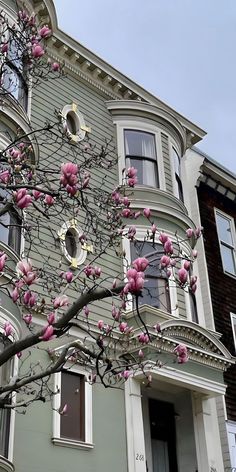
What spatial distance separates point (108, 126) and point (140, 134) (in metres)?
0.92

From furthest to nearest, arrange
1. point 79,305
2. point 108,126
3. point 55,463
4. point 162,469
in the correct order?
Answer: 1. point 108,126
2. point 162,469
3. point 55,463
4. point 79,305

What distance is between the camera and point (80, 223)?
13.9 m

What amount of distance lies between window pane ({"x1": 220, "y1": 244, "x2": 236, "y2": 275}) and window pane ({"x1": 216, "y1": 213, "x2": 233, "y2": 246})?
0.29 m

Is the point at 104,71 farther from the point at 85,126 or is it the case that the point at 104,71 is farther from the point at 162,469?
the point at 162,469

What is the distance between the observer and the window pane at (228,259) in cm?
1934

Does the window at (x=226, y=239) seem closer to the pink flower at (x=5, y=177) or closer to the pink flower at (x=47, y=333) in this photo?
the pink flower at (x=5, y=177)

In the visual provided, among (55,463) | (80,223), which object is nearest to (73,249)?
(80,223)

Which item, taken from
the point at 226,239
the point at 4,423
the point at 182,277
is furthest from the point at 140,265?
the point at 226,239

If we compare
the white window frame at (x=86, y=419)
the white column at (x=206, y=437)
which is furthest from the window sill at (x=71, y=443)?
the white column at (x=206, y=437)

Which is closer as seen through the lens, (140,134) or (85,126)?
(85,126)

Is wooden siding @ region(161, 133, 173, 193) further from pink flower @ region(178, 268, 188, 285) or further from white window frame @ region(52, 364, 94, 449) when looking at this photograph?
pink flower @ region(178, 268, 188, 285)

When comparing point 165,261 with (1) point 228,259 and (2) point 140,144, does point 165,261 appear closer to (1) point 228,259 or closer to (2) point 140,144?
(2) point 140,144

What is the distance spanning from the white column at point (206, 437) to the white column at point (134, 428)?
1.87 meters

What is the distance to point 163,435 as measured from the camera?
14359mm
